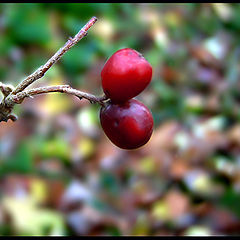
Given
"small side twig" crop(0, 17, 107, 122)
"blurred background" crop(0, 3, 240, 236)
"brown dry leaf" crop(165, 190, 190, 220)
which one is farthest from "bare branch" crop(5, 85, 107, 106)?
"brown dry leaf" crop(165, 190, 190, 220)

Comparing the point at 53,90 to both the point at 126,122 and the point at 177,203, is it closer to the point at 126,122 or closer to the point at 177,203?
the point at 126,122

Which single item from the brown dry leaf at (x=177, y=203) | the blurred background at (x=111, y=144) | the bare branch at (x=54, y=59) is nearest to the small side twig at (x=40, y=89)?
the bare branch at (x=54, y=59)

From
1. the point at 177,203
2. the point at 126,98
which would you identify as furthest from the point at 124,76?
the point at 177,203

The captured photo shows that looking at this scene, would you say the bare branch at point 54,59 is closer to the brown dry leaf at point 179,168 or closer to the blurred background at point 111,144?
the blurred background at point 111,144

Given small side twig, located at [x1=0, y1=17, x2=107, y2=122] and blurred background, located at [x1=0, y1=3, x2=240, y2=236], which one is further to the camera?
blurred background, located at [x1=0, y1=3, x2=240, y2=236]

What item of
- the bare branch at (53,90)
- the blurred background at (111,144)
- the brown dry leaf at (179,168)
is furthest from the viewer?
the brown dry leaf at (179,168)

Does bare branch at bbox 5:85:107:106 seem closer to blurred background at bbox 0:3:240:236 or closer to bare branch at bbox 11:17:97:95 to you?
bare branch at bbox 11:17:97:95

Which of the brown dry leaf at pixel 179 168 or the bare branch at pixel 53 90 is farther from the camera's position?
the brown dry leaf at pixel 179 168
